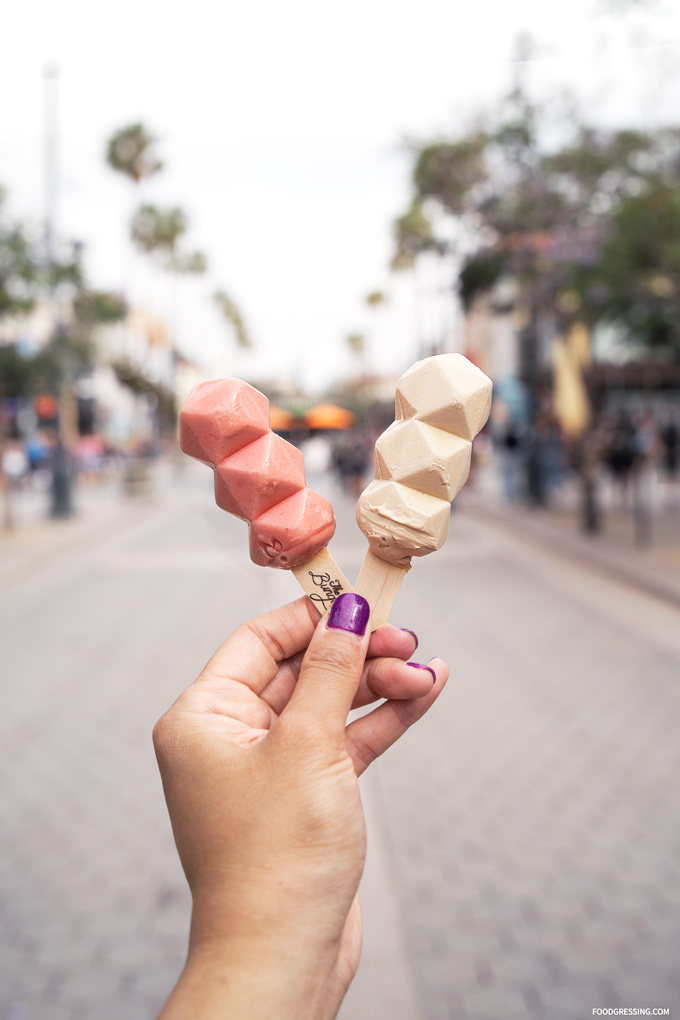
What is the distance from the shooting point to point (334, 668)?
1.22 metres

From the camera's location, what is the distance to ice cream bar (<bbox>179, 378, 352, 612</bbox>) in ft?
4.11

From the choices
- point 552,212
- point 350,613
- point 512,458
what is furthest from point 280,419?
point 512,458

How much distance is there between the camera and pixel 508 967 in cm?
296

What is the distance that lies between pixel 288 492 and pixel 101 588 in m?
10.2

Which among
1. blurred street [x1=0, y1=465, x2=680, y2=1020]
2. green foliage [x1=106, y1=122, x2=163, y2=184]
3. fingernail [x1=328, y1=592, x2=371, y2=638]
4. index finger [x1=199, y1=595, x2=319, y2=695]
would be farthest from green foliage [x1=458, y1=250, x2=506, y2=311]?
green foliage [x1=106, y1=122, x2=163, y2=184]

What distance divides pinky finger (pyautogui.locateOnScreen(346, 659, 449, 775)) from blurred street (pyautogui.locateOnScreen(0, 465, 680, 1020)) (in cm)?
42

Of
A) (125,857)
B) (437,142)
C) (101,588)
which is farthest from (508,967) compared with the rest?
(437,142)

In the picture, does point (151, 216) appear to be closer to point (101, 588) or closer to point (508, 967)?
point (101, 588)

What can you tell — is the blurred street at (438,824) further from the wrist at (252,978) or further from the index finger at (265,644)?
the wrist at (252,978)

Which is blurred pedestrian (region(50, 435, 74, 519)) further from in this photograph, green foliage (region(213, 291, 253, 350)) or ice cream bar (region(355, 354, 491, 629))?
ice cream bar (region(355, 354, 491, 629))

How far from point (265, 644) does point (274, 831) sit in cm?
37

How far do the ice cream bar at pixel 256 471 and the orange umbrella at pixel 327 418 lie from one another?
720 mm

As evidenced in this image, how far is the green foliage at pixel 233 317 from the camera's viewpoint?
→ 8.23 ft

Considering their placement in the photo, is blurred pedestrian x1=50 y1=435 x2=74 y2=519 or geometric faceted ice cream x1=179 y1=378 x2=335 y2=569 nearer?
geometric faceted ice cream x1=179 y1=378 x2=335 y2=569
